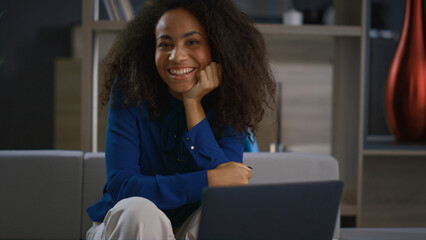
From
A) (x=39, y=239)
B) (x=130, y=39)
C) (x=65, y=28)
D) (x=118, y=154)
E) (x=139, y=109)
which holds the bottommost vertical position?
(x=39, y=239)

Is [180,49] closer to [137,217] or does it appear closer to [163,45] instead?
[163,45]

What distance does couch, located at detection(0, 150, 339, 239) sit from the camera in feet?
4.90

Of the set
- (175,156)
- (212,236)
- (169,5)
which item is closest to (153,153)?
(175,156)

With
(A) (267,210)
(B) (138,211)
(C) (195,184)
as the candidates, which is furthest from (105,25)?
(A) (267,210)

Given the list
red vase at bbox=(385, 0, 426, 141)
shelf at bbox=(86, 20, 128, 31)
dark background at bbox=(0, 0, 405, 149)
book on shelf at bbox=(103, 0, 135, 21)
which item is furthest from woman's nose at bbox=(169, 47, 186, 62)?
dark background at bbox=(0, 0, 405, 149)

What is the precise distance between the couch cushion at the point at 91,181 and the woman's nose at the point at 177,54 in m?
0.48

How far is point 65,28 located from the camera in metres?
4.12

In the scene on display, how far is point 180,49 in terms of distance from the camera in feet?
4.24

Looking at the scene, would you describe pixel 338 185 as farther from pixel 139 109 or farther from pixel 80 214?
pixel 80 214

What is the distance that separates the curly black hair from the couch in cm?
26

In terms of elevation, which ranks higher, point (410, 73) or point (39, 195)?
point (410, 73)

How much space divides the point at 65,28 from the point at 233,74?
3.16 m

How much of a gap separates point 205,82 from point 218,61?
0.09 meters

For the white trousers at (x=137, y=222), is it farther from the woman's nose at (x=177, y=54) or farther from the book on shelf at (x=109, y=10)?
the book on shelf at (x=109, y=10)
